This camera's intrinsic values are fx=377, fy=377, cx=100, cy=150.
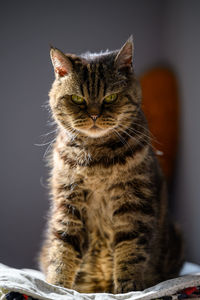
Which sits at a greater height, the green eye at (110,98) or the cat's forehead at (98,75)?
the cat's forehead at (98,75)

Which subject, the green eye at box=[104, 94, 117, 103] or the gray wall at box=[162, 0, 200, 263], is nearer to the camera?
the green eye at box=[104, 94, 117, 103]

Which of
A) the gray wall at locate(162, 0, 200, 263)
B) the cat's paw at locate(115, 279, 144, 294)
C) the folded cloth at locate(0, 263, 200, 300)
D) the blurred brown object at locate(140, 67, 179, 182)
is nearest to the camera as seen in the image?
the folded cloth at locate(0, 263, 200, 300)

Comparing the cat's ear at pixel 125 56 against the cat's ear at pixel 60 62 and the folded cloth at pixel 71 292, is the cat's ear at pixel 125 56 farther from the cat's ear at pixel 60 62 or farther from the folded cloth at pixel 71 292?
the folded cloth at pixel 71 292

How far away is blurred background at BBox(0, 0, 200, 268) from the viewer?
6.82 ft

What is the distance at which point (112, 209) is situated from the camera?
136cm

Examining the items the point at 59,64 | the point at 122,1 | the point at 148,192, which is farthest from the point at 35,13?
the point at 148,192

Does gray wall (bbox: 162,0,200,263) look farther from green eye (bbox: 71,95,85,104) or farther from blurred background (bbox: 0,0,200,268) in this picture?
green eye (bbox: 71,95,85,104)

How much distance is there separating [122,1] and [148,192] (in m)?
1.50

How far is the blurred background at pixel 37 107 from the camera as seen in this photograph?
2078 millimetres

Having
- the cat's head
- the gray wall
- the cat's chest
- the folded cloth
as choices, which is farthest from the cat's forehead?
the gray wall

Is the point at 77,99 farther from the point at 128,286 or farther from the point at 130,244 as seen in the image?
the point at 128,286

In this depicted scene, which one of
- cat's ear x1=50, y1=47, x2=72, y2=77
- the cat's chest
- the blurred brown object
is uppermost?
cat's ear x1=50, y1=47, x2=72, y2=77

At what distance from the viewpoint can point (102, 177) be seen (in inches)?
52.5

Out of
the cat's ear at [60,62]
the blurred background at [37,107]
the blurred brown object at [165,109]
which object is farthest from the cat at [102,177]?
the blurred brown object at [165,109]
